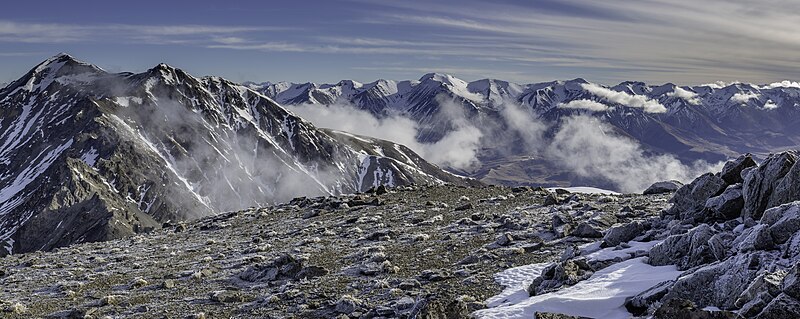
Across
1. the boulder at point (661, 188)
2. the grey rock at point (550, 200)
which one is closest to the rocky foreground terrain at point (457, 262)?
the grey rock at point (550, 200)

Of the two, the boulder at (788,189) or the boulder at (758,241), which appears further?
the boulder at (788,189)

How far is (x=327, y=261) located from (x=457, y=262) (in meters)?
6.64

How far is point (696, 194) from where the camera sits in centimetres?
2605

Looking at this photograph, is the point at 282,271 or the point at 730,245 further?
the point at 282,271

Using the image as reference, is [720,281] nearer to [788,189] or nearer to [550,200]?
[788,189]

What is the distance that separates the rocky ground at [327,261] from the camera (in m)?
20.5

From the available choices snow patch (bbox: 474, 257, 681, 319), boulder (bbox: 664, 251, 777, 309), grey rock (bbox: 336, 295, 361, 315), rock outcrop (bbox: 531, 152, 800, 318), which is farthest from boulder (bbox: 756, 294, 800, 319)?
grey rock (bbox: 336, 295, 361, 315)

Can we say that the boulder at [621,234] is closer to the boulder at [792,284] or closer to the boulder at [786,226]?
the boulder at [786,226]

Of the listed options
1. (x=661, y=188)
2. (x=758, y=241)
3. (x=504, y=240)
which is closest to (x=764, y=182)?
(x=758, y=241)

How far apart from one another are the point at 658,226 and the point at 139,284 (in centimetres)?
2407

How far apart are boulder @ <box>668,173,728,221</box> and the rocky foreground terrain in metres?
0.07

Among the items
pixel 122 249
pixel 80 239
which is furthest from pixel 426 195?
pixel 80 239

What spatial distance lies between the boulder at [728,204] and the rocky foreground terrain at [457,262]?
0.06m

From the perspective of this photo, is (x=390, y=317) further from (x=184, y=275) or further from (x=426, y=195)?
(x=426, y=195)
